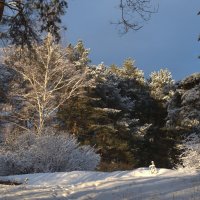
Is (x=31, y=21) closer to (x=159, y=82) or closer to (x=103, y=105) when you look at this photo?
(x=103, y=105)

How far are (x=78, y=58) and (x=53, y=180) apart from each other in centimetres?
2170

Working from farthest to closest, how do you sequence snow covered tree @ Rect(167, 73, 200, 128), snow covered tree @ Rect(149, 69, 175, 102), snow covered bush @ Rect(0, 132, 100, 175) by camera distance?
snow covered tree @ Rect(149, 69, 175, 102) → snow covered tree @ Rect(167, 73, 200, 128) → snow covered bush @ Rect(0, 132, 100, 175)

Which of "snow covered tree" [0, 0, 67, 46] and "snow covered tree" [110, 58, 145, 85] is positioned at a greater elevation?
"snow covered tree" [110, 58, 145, 85]

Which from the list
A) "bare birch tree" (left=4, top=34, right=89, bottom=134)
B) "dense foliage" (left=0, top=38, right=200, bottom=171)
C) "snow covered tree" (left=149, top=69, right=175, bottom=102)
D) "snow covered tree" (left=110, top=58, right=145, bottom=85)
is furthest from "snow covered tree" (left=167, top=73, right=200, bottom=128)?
"snow covered tree" (left=110, top=58, right=145, bottom=85)

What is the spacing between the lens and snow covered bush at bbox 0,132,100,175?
18484mm

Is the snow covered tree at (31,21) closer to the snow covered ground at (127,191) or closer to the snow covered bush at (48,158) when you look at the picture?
the snow covered ground at (127,191)

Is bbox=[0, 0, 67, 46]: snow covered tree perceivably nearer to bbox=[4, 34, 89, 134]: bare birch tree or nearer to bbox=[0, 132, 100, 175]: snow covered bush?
bbox=[0, 132, 100, 175]: snow covered bush

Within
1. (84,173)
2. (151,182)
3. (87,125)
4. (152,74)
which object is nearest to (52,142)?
(84,173)

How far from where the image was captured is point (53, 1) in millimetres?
9820

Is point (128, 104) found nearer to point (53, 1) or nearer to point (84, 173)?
A: point (84, 173)

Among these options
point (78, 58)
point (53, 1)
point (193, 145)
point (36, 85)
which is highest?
point (78, 58)

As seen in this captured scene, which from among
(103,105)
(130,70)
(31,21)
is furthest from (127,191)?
(130,70)

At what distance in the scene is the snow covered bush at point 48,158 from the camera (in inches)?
728

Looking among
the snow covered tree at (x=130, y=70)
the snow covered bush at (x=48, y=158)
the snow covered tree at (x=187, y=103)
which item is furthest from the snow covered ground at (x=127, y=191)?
the snow covered tree at (x=130, y=70)
